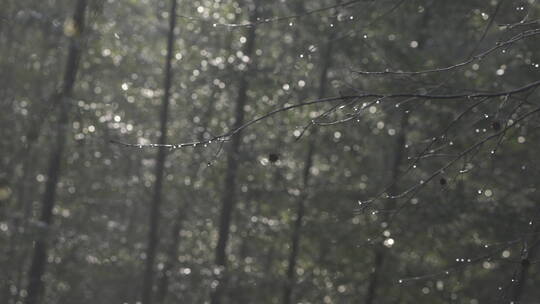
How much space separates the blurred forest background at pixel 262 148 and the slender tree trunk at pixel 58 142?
0.10 ft

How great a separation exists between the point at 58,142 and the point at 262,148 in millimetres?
4192

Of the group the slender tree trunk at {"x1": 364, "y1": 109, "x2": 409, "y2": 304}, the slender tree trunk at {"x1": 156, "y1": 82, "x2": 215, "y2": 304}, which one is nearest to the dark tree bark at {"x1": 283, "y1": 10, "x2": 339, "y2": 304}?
the slender tree trunk at {"x1": 364, "y1": 109, "x2": 409, "y2": 304}

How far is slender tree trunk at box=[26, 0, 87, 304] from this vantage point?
10.1 meters

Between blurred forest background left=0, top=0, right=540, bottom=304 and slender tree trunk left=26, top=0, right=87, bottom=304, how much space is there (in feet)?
0.10

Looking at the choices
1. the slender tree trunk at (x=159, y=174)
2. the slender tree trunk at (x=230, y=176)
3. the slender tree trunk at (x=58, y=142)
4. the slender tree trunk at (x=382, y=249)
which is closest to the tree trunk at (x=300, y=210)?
the slender tree trunk at (x=230, y=176)

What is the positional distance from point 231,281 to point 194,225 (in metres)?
3.85

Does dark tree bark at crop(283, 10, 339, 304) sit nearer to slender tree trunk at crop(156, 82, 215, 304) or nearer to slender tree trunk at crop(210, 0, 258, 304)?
slender tree trunk at crop(210, 0, 258, 304)

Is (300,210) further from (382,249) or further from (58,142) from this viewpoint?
(58,142)

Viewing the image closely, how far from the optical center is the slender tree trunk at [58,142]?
398 inches

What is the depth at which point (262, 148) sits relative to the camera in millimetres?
13672

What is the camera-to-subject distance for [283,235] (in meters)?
12.7

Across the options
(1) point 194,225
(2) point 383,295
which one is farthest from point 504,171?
(1) point 194,225

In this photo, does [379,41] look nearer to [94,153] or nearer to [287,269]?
[287,269]

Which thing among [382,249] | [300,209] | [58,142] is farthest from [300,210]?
[58,142]
